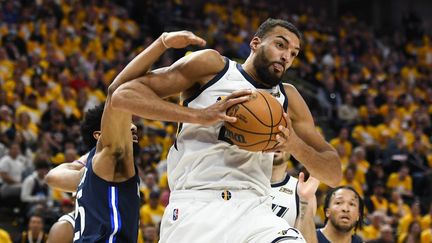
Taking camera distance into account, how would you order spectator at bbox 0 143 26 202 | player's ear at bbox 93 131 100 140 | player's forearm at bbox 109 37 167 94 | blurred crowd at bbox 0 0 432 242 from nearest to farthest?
player's forearm at bbox 109 37 167 94 → player's ear at bbox 93 131 100 140 → spectator at bbox 0 143 26 202 → blurred crowd at bbox 0 0 432 242

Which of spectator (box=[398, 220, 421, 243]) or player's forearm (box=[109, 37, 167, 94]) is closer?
player's forearm (box=[109, 37, 167, 94])

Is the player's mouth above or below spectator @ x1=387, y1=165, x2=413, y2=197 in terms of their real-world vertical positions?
above

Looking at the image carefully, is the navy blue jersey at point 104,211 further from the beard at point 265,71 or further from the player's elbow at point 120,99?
the beard at point 265,71

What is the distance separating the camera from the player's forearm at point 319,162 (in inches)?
158

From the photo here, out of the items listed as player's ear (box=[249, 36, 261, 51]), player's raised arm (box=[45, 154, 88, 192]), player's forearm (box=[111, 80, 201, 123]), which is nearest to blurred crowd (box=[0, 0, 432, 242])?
player's raised arm (box=[45, 154, 88, 192])

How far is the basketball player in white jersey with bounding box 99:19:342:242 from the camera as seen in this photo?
386 centimetres

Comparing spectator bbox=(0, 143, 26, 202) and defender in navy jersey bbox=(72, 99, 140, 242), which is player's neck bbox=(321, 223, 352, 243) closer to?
defender in navy jersey bbox=(72, 99, 140, 242)

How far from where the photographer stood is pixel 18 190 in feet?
31.2

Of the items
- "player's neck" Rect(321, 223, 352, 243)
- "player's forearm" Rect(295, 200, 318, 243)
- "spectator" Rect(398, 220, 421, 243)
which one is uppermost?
"player's forearm" Rect(295, 200, 318, 243)

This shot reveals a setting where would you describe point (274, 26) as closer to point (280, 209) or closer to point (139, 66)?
point (139, 66)

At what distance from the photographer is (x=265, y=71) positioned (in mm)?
4129

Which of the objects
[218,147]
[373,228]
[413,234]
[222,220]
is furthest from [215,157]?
[373,228]

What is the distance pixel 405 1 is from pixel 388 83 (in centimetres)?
662

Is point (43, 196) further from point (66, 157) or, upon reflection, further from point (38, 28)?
point (38, 28)
